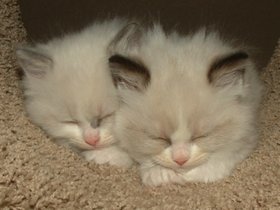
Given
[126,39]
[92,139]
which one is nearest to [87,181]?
[92,139]

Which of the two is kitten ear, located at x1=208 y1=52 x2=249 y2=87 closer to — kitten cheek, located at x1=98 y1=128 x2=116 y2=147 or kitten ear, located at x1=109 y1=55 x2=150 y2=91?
kitten ear, located at x1=109 y1=55 x2=150 y2=91

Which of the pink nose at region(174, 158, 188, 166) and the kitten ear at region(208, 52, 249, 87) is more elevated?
the kitten ear at region(208, 52, 249, 87)

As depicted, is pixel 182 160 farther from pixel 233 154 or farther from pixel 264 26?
pixel 264 26

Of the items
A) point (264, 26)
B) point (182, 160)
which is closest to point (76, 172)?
point (182, 160)

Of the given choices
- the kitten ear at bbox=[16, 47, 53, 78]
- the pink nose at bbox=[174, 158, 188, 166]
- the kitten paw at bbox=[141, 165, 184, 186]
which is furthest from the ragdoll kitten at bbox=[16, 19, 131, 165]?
the pink nose at bbox=[174, 158, 188, 166]

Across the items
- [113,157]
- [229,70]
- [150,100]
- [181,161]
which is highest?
[229,70]

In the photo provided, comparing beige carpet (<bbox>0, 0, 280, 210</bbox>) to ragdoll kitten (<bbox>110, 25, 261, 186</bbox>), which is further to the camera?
ragdoll kitten (<bbox>110, 25, 261, 186</bbox>)

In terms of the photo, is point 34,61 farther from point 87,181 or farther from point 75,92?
point 87,181
